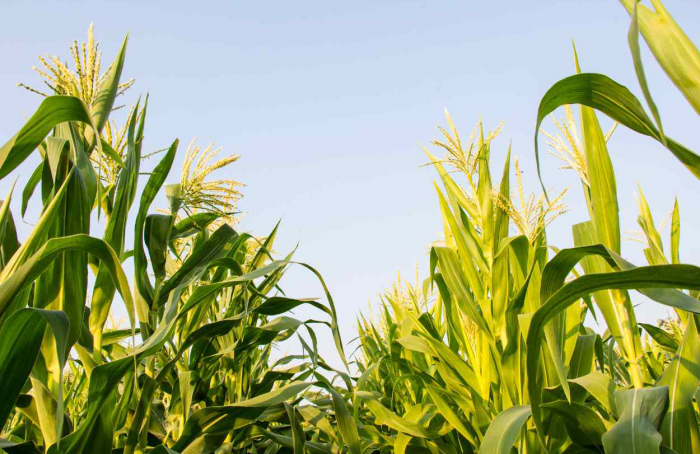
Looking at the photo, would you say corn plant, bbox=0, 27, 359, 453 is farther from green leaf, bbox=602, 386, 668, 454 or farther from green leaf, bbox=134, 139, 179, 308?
green leaf, bbox=602, 386, 668, 454

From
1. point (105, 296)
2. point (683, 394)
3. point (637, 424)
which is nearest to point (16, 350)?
point (105, 296)

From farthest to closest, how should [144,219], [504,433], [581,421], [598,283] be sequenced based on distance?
[144,219] → [581,421] → [504,433] → [598,283]

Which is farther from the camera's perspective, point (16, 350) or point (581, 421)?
point (581, 421)

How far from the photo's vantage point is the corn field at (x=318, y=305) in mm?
853

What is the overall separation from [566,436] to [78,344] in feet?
3.99

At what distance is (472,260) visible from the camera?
1.69 m

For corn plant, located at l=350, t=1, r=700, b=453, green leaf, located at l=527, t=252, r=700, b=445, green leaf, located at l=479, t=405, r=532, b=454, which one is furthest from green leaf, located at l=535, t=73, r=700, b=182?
green leaf, located at l=479, t=405, r=532, b=454

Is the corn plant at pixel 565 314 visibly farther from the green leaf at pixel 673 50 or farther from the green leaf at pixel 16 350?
the green leaf at pixel 16 350

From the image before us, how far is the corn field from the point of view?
853 mm

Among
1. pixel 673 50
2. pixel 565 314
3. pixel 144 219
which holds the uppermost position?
pixel 673 50

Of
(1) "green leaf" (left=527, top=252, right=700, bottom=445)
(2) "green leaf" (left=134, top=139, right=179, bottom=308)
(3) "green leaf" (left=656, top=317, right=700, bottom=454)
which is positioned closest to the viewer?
(1) "green leaf" (left=527, top=252, right=700, bottom=445)

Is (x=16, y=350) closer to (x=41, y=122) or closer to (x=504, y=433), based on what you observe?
(x=41, y=122)

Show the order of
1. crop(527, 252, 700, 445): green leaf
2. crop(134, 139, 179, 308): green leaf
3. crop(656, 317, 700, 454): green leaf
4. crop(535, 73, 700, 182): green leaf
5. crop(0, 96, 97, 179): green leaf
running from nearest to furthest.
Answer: crop(527, 252, 700, 445): green leaf < crop(535, 73, 700, 182): green leaf < crop(0, 96, 97, 179): green leaf < crop(656, 317, 700, 454): green leaf < crop(134, 139, 179, 308): green leaf

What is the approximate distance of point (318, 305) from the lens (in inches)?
57.4
